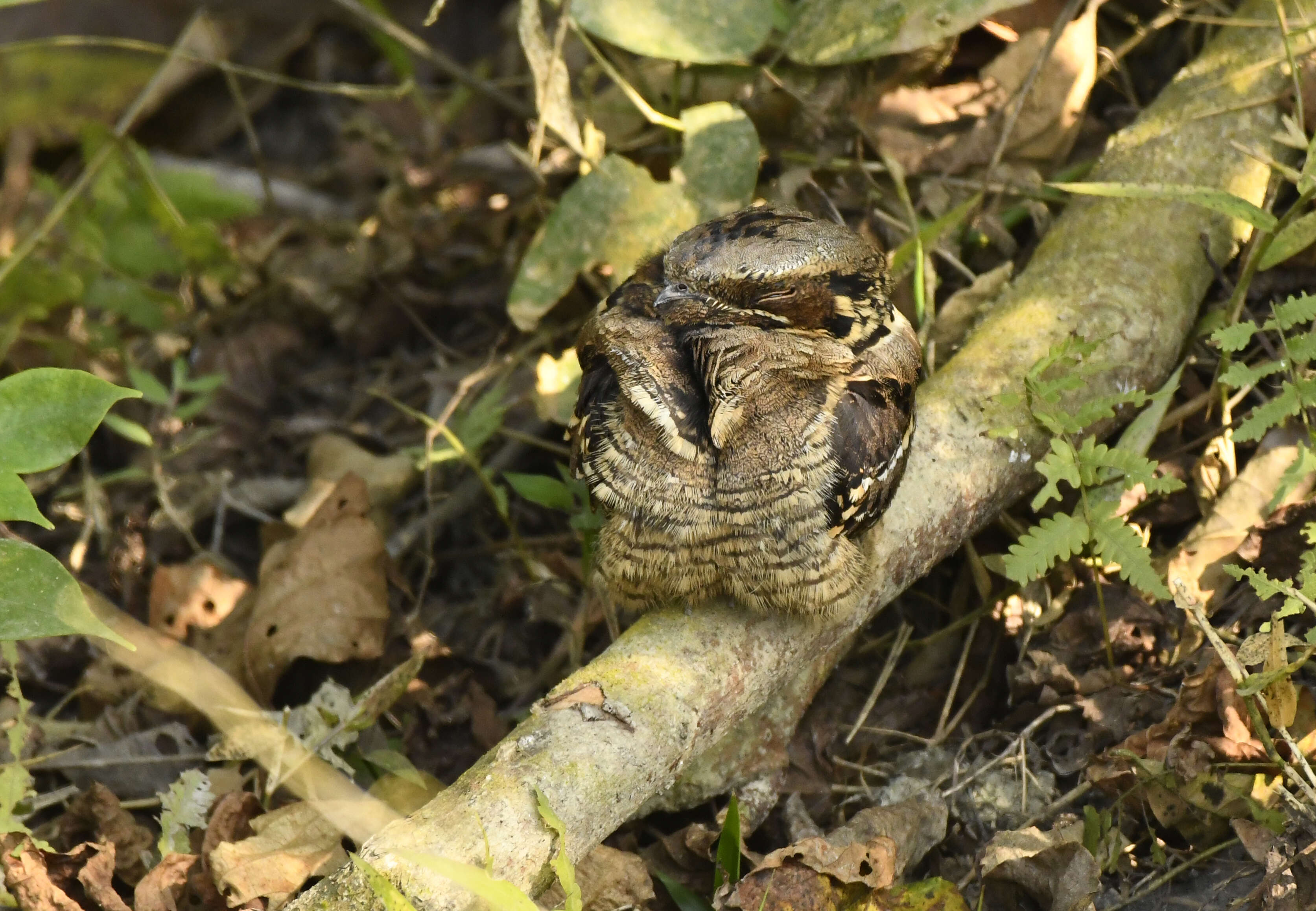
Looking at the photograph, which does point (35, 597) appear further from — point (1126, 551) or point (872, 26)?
point (872, 26)

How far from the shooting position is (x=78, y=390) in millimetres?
2518

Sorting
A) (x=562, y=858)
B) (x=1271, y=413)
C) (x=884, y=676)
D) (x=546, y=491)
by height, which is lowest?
(x=884, y=676)

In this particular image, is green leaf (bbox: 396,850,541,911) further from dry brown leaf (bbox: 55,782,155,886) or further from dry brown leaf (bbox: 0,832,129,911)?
dry brown leaf (bbox: 55,782,155,886)

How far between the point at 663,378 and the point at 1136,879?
58.7 inches

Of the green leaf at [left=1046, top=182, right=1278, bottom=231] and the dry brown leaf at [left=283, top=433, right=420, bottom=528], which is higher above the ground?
the green leaf at [left=1046, top=182, right=1278, bottom=231]

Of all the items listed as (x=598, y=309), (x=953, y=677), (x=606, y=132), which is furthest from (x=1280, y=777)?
(x=606, y=132)

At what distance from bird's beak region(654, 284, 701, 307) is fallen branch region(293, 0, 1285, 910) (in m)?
0.59

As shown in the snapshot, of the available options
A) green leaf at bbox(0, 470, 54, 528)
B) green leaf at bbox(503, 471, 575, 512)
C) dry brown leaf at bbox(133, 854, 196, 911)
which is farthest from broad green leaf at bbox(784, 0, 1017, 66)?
dry brown leaf at bbox(133, 854, 196, 911)

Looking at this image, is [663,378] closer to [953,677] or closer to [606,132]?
[953,677]

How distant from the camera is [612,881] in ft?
8.83

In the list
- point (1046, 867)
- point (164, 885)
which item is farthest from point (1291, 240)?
point (164, 885)

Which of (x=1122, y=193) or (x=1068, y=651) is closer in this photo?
(x=1122, y=193)

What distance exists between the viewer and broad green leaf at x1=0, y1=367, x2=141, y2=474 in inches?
97.7

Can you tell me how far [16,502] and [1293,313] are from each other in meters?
2.71
